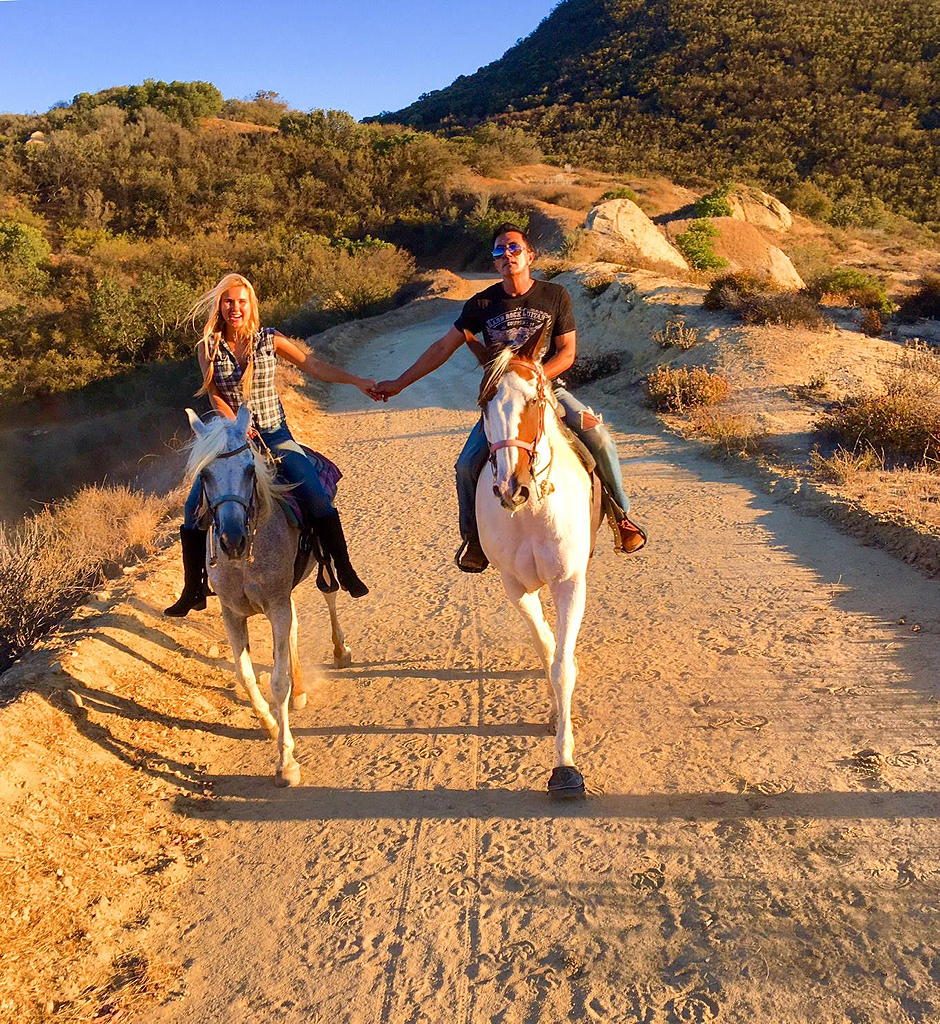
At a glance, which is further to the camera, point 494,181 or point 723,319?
point 494,181

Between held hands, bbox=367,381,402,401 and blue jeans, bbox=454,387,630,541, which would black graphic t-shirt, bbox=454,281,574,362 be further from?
held hands, bbox=367,381,402,401

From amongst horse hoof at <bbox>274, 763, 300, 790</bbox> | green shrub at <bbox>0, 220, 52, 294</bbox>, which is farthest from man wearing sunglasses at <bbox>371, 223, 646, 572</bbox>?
green shrub at <bbox>0, 220, 52, 294</bbox>

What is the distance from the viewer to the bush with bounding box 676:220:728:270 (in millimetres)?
29797

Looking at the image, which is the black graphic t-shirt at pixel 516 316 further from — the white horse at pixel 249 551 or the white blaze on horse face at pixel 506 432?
the white horse at pixel 249 551

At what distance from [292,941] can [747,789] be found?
8.35ft

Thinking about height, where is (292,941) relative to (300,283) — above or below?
below

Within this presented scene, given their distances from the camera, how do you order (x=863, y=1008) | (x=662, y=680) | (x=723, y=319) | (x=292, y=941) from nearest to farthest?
(x=863, y=1008)
(x=292, y=941)
(x=662, y=680)
(x=723, y=319)

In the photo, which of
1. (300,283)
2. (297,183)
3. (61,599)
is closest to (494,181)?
(297,183)

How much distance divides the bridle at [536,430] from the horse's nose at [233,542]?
4.71 feet

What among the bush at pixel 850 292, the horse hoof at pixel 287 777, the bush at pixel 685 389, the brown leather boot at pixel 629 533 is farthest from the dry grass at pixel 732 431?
the bush at pixel 850 292

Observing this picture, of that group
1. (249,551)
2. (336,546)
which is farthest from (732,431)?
(249,551)

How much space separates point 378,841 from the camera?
412cm

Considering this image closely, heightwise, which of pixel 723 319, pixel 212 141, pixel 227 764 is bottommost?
pixel 227 764

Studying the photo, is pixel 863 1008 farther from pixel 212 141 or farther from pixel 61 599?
pixel 212 141
